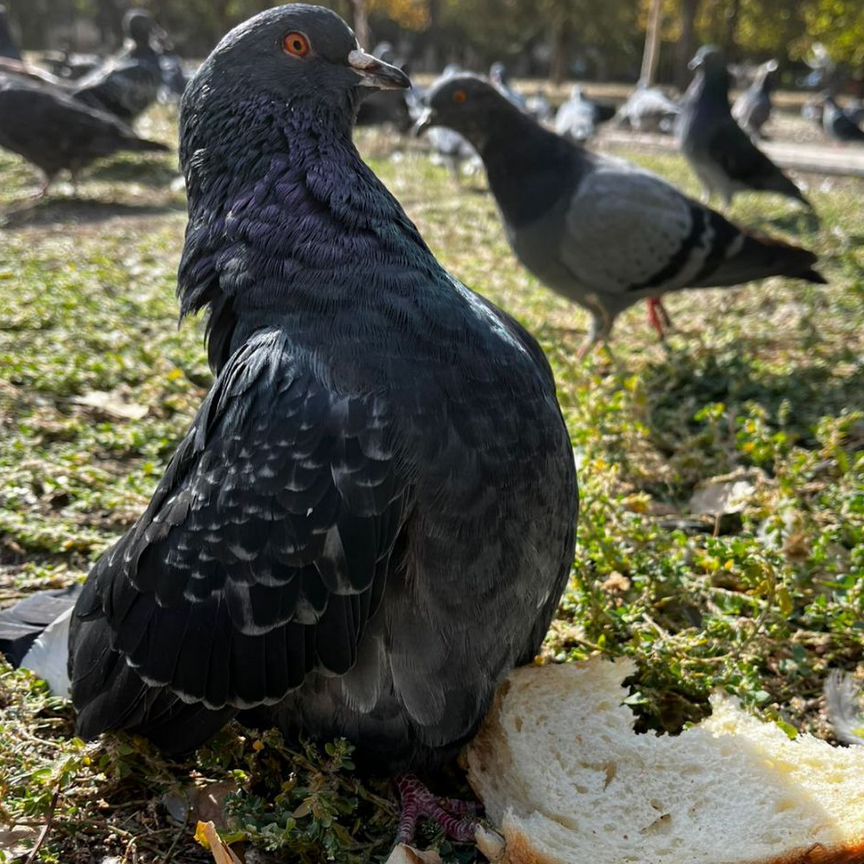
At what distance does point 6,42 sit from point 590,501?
1619cm

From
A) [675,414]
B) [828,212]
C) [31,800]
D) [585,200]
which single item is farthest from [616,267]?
[828,212]

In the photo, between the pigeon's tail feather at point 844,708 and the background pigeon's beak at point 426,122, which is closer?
the pigeon's tail feather at point 844,708

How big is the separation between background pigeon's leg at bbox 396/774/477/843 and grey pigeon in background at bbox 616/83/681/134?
55.2ft

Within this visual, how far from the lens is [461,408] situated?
1.92m

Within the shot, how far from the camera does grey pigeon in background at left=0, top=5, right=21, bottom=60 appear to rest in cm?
1541

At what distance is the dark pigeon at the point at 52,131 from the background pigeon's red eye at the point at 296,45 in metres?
8.08

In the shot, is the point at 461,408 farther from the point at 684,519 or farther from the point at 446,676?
the point at 684,519

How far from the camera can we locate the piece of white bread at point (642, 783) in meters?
1.85

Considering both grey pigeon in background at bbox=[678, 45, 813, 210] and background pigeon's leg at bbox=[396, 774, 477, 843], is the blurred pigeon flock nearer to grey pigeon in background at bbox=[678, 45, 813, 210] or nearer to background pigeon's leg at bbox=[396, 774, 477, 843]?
background pigeon's leg at bbox=[396, 774, 477, 843]

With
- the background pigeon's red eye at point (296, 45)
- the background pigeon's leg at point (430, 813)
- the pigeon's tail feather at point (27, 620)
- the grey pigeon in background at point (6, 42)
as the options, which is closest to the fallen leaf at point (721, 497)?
the background pigeon's leg at point (430, 813)

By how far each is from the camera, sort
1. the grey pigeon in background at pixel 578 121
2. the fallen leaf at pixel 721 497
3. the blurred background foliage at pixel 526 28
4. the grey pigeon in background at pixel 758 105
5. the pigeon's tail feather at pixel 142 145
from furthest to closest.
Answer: the blurred background foliage at pixel 526 28 < the grey pigeon in background at pixel 758 105 < the grey pigeon in background at pixel 578 121 < the pigeon's tail feather at pixel 142 145 < the fallen leaf at pixel 721 497

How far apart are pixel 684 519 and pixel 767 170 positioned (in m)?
6.80

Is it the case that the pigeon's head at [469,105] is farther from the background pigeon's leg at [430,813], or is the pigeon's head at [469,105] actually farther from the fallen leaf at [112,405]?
the background pigeon's leg at [430,813]

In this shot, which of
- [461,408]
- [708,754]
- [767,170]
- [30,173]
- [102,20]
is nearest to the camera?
[461,408]
